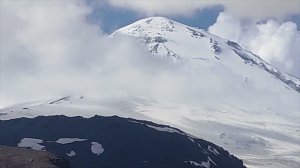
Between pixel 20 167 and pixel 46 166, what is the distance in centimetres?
491

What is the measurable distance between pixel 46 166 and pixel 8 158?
980 centimetres

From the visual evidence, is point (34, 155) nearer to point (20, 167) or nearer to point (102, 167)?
point (20, 167)

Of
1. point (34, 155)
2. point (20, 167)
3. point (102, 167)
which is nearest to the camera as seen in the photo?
point (20, 167)

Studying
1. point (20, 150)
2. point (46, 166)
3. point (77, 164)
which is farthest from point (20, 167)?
point (77, 164)

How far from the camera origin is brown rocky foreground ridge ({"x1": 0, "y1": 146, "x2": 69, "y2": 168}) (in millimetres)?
133625

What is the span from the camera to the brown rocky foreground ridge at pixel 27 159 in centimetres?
13362

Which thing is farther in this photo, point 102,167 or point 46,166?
point 102,167

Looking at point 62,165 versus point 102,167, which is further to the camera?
point 102,167

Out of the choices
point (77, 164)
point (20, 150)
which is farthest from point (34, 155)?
point (77, 164)

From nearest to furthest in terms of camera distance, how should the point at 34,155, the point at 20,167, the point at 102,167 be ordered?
the point at 20,167
the point at 34,155
the point at 102,167

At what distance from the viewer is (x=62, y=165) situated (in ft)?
456

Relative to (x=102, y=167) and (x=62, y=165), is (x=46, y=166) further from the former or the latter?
(x=102, y=167)

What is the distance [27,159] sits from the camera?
138375mm

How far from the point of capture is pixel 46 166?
435 ft
